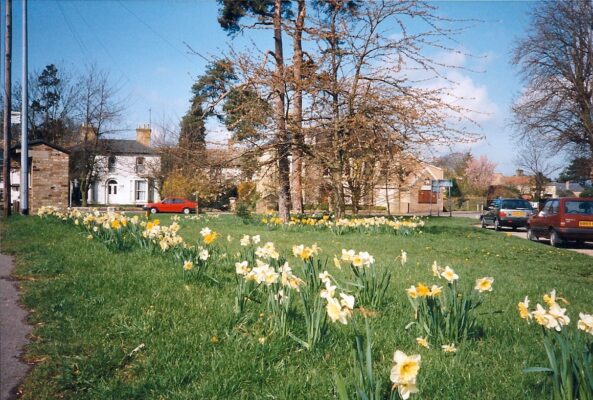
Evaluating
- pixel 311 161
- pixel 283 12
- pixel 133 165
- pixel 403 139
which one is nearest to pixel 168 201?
pixel 133 165

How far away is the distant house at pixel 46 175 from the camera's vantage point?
1997 centimetres

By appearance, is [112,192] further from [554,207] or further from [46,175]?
[554,207]

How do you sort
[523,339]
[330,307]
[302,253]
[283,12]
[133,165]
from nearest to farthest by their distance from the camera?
[330,307]
[523,339]
[302,253]
[283,12]
[133,165]

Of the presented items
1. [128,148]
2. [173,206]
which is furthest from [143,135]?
[173,206]

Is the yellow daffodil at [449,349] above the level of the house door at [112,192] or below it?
below

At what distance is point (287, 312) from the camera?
126 inches

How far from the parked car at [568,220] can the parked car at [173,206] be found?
25.5m

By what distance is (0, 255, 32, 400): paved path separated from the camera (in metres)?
2.54

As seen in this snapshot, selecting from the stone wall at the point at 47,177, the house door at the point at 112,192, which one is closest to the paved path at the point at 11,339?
the stone wall at the point at 47,177

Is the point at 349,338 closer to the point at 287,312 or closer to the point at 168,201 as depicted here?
the point at 287,312

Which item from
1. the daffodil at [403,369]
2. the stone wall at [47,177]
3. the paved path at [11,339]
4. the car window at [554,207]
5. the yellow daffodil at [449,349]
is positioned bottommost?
the paved path at [11,339]

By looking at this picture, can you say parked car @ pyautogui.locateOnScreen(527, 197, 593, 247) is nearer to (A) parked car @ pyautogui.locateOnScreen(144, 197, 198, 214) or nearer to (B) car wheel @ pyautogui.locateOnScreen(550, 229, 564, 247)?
(B) car wheel @ pyautogui.locateOnScreen(550, 229, 564, 247)

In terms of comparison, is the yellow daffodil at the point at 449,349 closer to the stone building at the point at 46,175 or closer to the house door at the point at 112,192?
the stone building at the point at 46,175

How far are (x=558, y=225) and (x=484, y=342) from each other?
1222 cm
